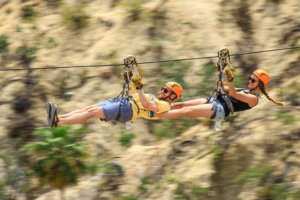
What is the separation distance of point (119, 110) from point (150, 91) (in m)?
6.68

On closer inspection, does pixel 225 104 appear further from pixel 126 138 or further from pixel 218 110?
pixel 126 138

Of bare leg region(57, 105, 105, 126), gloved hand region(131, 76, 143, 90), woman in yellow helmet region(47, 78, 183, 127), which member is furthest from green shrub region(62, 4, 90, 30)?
gloved hand region(131, 76, 143, 90)

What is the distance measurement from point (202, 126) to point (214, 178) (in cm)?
140

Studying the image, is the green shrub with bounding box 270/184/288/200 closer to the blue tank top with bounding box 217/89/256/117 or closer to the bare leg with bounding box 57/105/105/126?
the blue tank top with bounding box 217/89/256/117

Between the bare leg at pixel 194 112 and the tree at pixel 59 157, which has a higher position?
the bare leg at pixel 194 112

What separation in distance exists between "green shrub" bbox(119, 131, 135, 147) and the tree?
35.5 inches

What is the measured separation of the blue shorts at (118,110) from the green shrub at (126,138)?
632cm

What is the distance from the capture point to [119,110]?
12.8 metres

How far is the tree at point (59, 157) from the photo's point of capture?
61.7 ft

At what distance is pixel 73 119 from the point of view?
12719 mm

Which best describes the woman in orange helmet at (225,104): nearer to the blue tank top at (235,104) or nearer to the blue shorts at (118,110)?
the blue tank top at (235,104)

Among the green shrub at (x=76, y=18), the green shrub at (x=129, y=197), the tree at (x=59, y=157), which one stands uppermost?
the green shrub at (x=76, y=18)

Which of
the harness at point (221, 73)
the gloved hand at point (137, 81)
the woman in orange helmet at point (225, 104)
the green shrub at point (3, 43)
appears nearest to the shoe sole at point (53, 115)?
the gloved hand at point (137, 81)

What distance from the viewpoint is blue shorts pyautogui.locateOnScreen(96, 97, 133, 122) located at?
41.8ft
